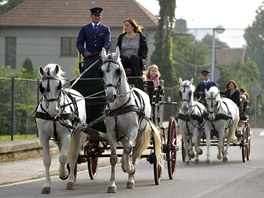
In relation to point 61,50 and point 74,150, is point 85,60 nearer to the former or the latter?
point 74,150

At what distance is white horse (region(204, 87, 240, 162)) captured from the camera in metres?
24.5

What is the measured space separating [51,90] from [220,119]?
10.5 meters

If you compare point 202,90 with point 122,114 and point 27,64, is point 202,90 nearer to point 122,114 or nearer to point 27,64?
point 122,114

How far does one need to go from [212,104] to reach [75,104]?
30.7 ft

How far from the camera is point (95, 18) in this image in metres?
17.1

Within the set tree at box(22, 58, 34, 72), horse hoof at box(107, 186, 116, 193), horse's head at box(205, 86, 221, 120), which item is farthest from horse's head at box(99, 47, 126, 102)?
tree at box(22, 58, 34, 72)

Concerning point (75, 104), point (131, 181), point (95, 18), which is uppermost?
point (95, 18)

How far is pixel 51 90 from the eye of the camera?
14766 millimetres

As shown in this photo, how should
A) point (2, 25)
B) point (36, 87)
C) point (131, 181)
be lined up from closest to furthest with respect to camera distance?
point (131, 181)
point (36, 87)
point (2, 25)

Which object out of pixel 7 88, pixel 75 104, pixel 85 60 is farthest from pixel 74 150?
pixel 7 88

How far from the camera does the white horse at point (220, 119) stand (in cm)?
2448

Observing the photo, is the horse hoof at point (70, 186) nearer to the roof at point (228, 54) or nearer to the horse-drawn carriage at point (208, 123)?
the horse-drawn carriage at point (208, 123)

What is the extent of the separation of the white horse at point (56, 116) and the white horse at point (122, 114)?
57cm

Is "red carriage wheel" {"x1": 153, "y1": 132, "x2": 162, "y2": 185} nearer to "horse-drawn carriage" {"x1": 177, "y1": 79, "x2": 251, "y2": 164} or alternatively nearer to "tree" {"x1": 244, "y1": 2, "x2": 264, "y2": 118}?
"horse-drawn carriage" {"x1": 177, "y1": 79, "x2": 251, "y2": 164}
